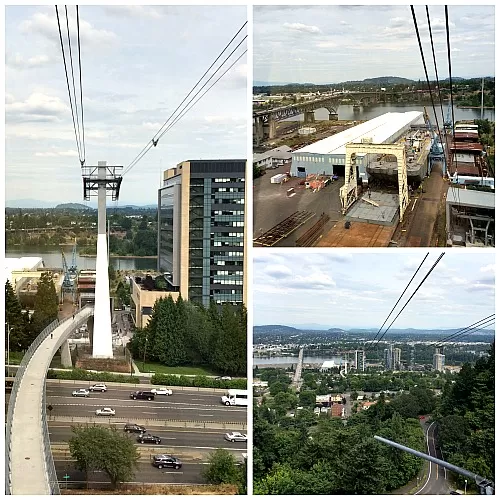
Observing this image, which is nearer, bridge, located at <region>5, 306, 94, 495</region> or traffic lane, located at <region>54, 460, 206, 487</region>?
bridge, located at <region>5, 306, 94, 495</region>

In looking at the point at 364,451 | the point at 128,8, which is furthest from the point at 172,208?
the point at 364,451

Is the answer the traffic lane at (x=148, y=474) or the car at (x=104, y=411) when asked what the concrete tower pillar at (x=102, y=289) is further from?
the traffic lane at (x=148, y=474)

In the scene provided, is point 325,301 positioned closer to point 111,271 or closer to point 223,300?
point 223,300

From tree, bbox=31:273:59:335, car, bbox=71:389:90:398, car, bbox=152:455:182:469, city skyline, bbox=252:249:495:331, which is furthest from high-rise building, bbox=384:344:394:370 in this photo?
tree, bbox=31:273:59:335

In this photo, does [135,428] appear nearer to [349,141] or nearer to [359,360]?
[359,360]

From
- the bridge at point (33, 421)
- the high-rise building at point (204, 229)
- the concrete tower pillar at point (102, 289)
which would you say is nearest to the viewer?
the bridge at point (33, 421)

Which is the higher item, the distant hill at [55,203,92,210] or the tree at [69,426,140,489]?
the distant hill at [55,203,92,210]

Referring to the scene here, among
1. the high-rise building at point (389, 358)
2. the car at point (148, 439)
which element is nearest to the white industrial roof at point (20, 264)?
the car at point (148, 439)

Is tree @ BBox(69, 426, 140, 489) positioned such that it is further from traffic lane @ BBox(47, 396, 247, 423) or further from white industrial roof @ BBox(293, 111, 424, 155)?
white industrial roof @ BBox(293, 111, 424, 155)

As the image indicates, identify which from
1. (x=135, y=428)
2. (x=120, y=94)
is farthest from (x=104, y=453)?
(x=120, y=94)
